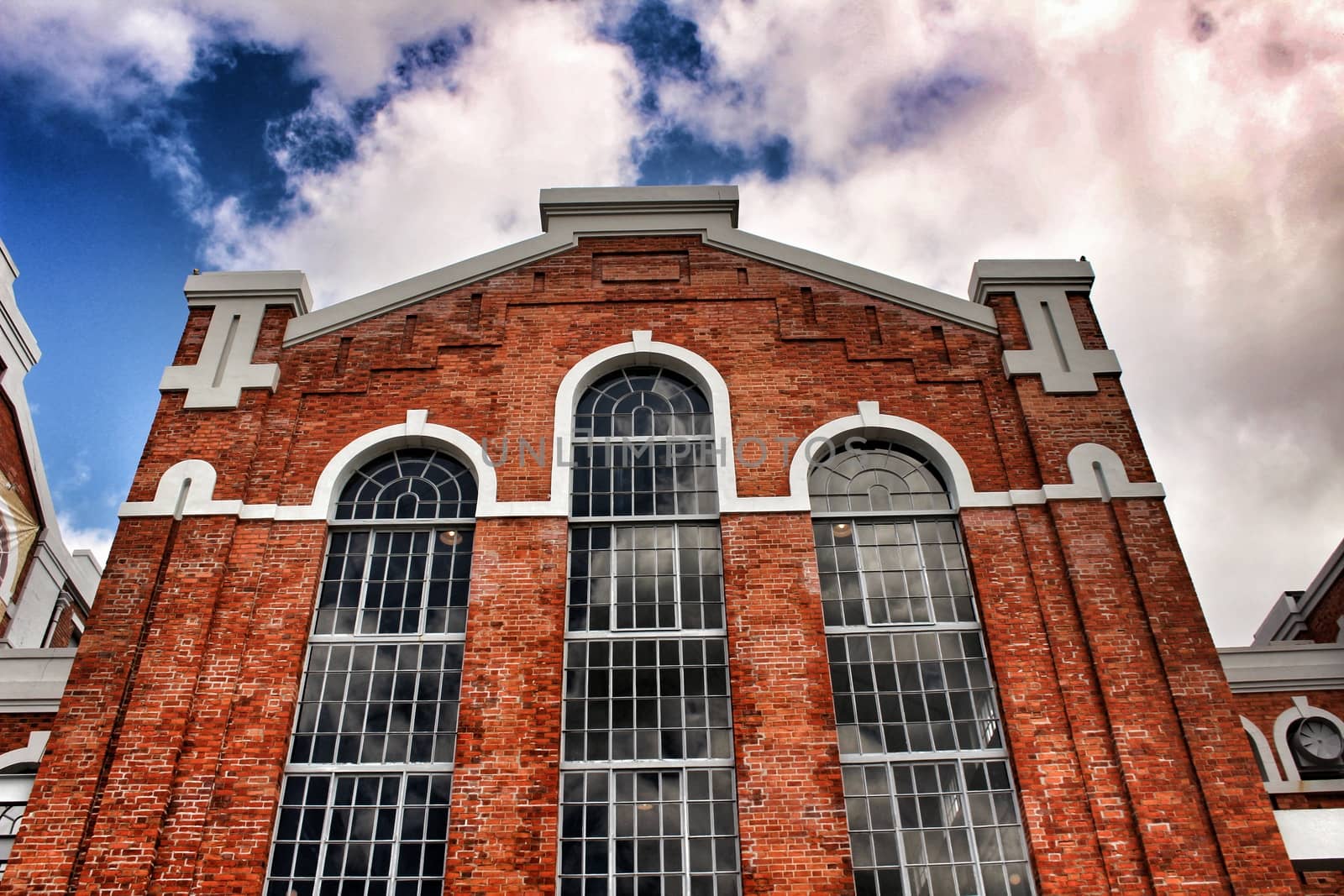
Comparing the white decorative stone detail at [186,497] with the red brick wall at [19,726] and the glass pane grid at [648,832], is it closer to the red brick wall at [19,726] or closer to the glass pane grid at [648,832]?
the red brick wall at [19,726]

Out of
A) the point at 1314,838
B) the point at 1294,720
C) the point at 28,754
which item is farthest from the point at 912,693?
the point at 28,754

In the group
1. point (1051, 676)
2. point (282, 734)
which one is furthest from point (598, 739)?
point (1051, 676)

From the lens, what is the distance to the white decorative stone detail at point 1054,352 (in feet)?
43.0

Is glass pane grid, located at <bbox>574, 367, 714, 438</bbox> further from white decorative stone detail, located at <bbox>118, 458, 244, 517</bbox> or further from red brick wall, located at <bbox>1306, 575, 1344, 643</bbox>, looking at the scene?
red brick wall, located at <bbox>1306, 575, 1344, 643</bbox>

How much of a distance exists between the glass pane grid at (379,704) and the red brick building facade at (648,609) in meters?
0.04

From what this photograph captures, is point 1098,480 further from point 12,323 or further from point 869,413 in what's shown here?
point 12,323

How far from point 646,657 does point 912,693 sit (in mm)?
2920

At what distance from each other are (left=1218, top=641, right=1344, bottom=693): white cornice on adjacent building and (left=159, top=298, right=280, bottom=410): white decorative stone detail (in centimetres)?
1347

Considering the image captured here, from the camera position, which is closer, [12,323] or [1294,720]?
[1294,720]

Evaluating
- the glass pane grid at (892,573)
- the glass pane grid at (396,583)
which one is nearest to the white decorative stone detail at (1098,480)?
the glass pane grid at (892,573)

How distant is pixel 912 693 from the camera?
→ 11086 millimetres

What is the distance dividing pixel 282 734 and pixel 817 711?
18.4ft

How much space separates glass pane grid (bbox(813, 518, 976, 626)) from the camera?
11.6m

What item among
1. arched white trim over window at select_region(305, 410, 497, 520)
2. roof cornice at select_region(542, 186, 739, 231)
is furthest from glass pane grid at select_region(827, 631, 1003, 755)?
roof cornice at select_region(542, 186, 739, 231)
